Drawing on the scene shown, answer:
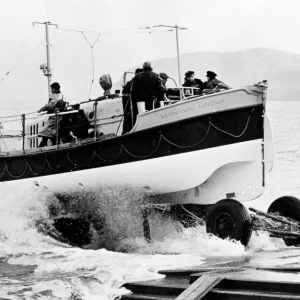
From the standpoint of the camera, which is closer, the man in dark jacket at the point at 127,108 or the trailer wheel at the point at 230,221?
the trailer wheel at the point at 230,221

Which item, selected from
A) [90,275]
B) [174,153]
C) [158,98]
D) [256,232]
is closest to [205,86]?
[158,98]

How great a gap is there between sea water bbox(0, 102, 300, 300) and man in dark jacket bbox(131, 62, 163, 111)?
1.56 metres

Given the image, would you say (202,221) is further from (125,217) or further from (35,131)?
(35,131)

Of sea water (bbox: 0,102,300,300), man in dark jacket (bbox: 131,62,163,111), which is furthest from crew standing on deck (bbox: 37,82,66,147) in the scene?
man in dark jacket (bbox: 131,62,163,111)

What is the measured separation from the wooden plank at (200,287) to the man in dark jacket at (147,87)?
6265mm

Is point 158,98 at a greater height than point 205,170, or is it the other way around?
point 158,98

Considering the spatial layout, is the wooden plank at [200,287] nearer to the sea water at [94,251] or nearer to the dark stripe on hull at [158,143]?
the sea water at [94,251]

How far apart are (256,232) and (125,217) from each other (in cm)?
259

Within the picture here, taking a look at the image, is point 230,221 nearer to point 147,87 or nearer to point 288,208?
point 288,208

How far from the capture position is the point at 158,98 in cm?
1150

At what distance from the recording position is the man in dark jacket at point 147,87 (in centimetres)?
1135

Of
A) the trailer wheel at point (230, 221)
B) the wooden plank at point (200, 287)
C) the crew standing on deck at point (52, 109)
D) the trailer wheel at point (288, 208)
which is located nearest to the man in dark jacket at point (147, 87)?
the crew standing on deck at point (52, 109)

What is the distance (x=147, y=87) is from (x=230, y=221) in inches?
116

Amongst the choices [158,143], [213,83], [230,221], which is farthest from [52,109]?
[230,221]
